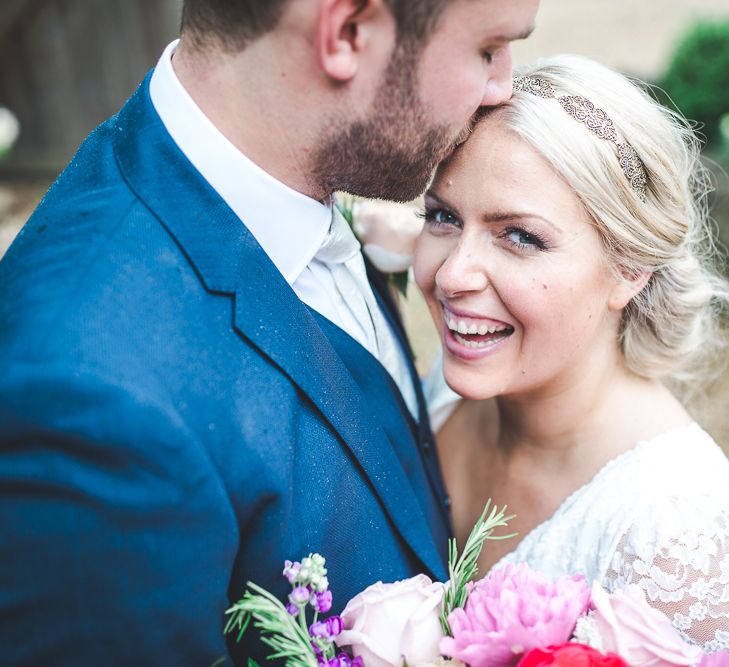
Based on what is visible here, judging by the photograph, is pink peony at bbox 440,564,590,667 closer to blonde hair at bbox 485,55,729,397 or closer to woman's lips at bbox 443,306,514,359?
woman's lips at bbox 443,306,514,359

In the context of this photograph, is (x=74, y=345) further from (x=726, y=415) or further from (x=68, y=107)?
(x=68, y=107)

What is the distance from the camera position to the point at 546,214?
2295mm

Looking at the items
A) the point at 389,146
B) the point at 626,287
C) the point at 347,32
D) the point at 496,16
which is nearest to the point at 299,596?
the point at 389,146

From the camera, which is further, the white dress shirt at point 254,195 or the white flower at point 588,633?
the white dress shirt at point 254,195

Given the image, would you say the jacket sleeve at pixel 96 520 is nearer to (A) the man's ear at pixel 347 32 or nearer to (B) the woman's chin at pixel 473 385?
(A) the man's ear at pixel 347 32

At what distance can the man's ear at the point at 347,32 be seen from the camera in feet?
5.86

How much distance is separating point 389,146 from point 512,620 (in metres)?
1.16

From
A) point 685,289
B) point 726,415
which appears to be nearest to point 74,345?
point 685,289

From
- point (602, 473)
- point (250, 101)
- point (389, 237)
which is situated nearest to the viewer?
point (250, 101)

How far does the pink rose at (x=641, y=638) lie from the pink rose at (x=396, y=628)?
32 cm

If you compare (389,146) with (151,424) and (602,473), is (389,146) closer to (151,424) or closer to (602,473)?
(151,424)

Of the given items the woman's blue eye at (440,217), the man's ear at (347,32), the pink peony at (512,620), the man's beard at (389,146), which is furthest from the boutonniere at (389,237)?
the pink peony at (512,620)

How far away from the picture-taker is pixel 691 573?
2.25 metres

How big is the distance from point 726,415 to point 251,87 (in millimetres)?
4626
